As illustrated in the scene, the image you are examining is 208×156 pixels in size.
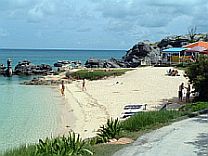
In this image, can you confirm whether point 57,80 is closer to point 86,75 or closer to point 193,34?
point 86,75

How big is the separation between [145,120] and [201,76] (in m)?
10.7

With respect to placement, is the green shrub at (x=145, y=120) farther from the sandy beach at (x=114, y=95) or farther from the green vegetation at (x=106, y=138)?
the sandy beach at (x=114, y=95)

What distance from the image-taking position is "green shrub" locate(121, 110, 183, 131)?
55.9ft

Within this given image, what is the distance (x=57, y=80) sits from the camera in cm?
6025

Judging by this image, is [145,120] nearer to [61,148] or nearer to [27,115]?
Result: [61,148]

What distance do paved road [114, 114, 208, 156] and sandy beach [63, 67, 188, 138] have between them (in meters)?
7.39

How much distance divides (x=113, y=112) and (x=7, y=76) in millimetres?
46080

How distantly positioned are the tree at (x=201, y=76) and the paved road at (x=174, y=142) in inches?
414

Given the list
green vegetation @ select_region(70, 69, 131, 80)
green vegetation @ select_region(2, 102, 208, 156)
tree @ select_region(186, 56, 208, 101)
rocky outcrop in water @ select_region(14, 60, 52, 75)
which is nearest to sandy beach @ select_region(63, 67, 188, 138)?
green vegetation @ select_region(70, 69, 131, 80)

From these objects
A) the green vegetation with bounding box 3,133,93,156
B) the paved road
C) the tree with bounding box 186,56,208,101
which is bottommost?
the paved road

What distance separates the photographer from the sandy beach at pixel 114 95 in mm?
28578

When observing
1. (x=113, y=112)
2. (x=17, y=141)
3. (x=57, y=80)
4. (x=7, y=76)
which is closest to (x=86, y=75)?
(x=57, y=80)

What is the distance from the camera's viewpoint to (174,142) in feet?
45.0

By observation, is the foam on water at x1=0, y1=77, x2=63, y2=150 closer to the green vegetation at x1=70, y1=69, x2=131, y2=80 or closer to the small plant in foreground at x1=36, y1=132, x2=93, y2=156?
the small plant in foreground at x1=36, y1=132, x2=93, y2=156
